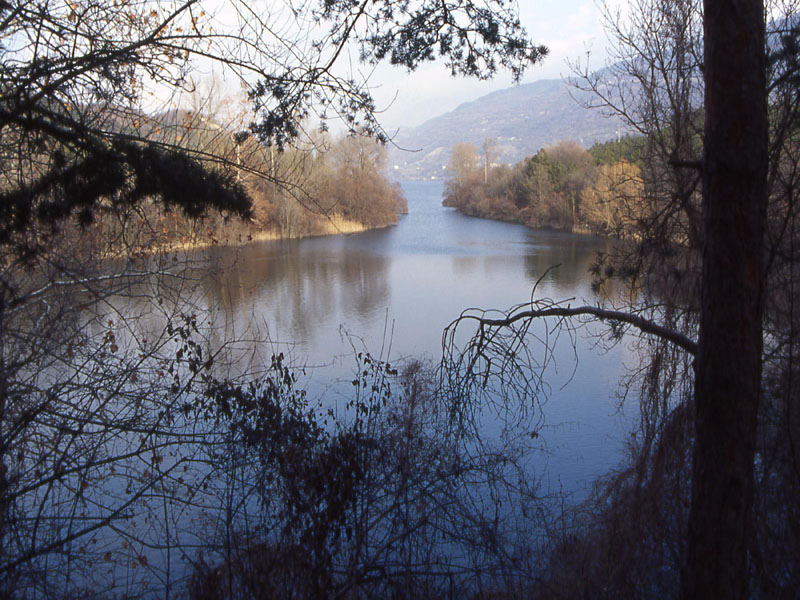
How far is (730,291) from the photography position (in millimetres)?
2396

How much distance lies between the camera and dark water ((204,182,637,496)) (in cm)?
662

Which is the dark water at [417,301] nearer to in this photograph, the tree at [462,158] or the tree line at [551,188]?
the tree line at [551,188]

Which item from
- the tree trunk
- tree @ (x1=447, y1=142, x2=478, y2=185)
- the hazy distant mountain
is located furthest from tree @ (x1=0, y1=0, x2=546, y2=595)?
tree @ (x1=447, y1=142, x2=478, y2=185)

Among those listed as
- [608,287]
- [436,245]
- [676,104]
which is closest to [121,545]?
[676,104]

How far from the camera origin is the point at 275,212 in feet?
53.1

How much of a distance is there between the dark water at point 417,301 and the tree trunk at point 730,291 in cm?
115

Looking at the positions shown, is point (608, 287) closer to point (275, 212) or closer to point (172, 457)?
point (172, 457)

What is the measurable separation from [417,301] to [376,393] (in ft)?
14.9

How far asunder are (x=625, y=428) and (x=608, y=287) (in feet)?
14.6

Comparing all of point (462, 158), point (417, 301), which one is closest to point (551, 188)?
point (417, 301)

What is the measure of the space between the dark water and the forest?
44cm

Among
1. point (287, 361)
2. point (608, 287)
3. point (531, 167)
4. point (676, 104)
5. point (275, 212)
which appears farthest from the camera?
point (531, 167)

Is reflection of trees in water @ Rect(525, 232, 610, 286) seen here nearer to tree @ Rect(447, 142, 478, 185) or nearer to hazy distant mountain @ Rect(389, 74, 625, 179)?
hazy distant mountain @ Rect(389, 74, 625, 179)

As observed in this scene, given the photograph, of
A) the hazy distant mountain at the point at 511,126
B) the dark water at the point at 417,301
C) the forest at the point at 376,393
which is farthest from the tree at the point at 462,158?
the forest at the point at 376,393
